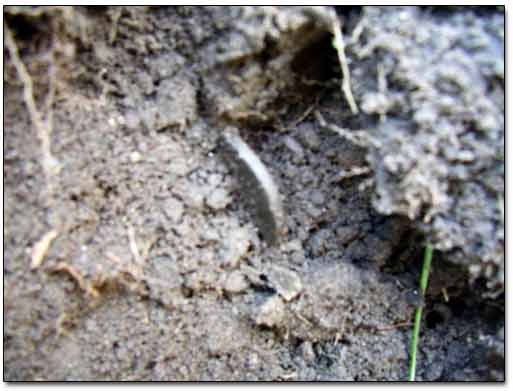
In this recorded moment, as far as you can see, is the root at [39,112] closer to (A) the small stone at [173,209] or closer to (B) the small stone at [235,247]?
(A) the small stone at [173,209]

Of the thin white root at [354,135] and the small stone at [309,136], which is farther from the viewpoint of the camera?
the small stone at [309,136]

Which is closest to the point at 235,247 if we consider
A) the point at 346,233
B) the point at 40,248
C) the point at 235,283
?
the point at 235,283

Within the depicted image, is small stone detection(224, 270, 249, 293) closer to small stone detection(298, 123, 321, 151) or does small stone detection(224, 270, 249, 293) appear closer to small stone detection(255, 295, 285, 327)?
small stone detection(255, 295, 285, 327)

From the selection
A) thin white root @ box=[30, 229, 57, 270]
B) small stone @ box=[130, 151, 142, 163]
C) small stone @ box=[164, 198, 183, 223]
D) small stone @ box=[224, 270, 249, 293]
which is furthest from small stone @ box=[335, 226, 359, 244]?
thin white root @ box=[30, 229, 57, 270]

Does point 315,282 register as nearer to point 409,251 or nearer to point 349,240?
point 349,240

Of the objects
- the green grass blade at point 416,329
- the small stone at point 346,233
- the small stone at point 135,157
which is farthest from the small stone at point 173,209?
the green grass blade at point 416,329

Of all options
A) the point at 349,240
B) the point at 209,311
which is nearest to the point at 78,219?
the point at 209,311

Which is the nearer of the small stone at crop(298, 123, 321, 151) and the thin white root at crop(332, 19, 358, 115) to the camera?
the thin white root at crop(332, 19, 358, 115)
